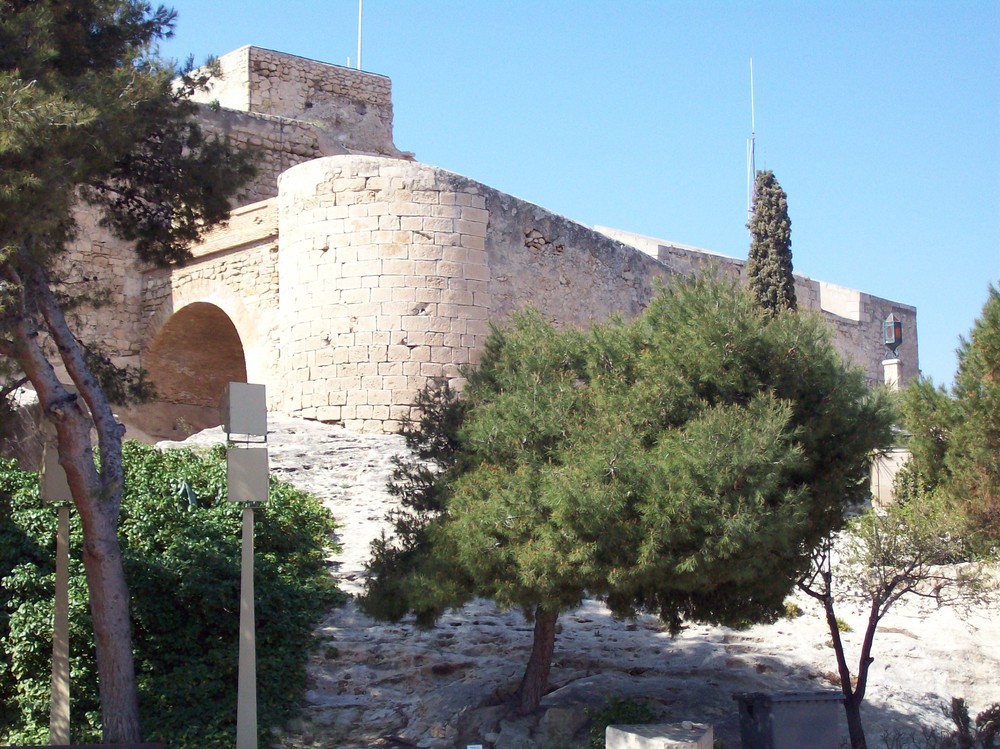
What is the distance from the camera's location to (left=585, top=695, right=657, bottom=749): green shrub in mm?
7527

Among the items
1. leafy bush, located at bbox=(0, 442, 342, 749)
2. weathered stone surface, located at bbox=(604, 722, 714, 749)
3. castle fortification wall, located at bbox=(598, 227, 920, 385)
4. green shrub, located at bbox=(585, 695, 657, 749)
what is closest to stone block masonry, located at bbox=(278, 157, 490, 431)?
leafy bush, located at bbox=(0, 442, 342, 749)

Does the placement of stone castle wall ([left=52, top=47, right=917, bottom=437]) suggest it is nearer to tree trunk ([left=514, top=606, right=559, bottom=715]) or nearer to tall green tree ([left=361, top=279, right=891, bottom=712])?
tall green tree ([left=361, top=279, right=891, bottom=712])

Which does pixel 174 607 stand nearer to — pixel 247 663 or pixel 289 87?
pixel 247 663

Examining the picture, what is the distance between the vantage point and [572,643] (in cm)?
979

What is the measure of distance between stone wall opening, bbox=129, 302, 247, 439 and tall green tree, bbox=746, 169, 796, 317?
7601 millimetres

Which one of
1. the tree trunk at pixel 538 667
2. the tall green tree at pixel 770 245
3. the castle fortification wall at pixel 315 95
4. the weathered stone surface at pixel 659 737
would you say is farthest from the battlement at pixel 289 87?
the weathered stone surface at pixel 659 737

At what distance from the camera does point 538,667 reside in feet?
26.9

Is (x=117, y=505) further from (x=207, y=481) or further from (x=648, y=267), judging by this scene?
(x=648, y=267)

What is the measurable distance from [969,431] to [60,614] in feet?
20.1

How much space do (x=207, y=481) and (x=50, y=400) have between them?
3.29 metres

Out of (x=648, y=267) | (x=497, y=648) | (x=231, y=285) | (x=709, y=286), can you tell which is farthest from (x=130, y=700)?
(x=648, y=267)

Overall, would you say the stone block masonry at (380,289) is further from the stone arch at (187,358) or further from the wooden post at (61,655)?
the wooden post at (61,655)

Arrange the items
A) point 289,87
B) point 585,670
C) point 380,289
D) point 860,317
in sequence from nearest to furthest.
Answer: point 585,670, point 380,289, point 289,87, point 860,317

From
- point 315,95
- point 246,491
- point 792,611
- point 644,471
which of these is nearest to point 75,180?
point 246,491
